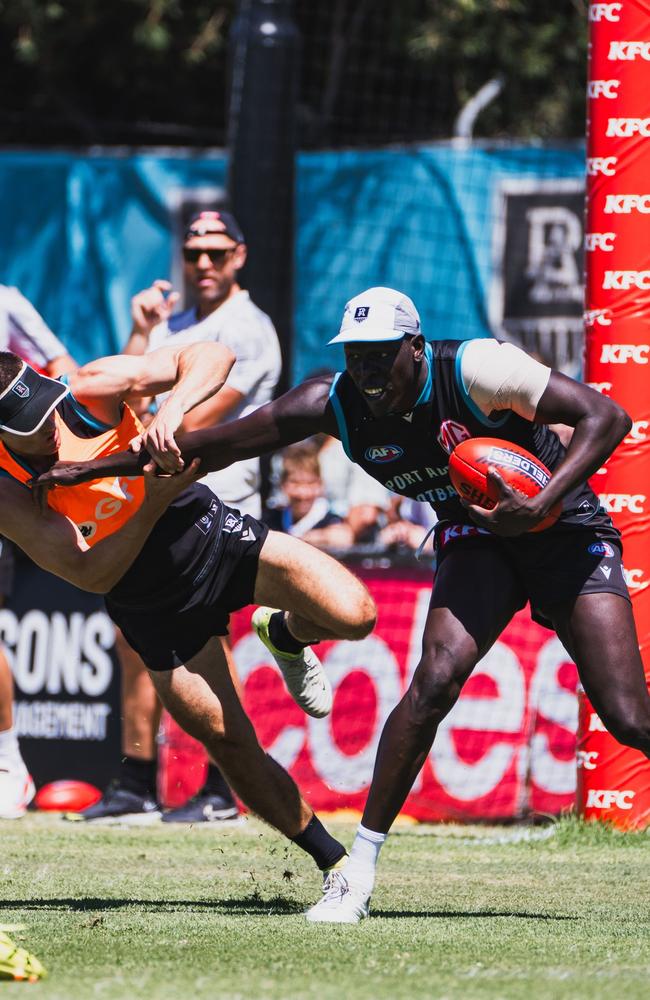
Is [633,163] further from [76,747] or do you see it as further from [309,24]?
[309,24]

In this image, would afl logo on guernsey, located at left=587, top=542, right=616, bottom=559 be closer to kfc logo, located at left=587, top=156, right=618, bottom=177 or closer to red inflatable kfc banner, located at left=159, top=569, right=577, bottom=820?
kfc logo, located at left=587, top=156, right=618, bottom=177

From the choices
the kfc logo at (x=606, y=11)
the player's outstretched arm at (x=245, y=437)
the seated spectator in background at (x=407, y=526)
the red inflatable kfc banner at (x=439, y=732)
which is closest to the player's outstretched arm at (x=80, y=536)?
the player's outstretched arm at (x=245, y=437)

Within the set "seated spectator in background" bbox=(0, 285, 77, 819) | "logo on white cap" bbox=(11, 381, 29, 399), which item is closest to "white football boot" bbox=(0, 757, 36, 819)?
"seated spectator in background" bbox=(0, 285, 77, 819)

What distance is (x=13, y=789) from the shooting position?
742 centimetres

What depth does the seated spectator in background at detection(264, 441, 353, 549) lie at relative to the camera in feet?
33.8

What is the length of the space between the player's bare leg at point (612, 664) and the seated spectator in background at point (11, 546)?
2.85 meters

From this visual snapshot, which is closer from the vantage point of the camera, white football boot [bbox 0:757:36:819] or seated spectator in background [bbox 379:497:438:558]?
white football boot [bbox 0:757:36:819]

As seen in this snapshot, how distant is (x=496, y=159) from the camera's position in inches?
558

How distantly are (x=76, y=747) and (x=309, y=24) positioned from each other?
1133cm

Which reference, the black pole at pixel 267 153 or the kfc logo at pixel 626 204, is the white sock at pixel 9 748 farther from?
the kfc logo at pixel 626 204

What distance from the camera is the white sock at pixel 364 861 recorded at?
559cm

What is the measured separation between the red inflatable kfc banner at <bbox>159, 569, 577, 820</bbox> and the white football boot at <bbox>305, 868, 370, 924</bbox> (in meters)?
3.41

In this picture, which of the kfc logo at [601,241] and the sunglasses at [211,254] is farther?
the sunglasses at [211,254]

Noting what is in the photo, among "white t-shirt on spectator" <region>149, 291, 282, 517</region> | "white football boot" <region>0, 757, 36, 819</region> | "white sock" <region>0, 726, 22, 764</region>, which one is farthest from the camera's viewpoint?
"white t-shirt on spectator" <region>149, 291, 282, 517</region>
